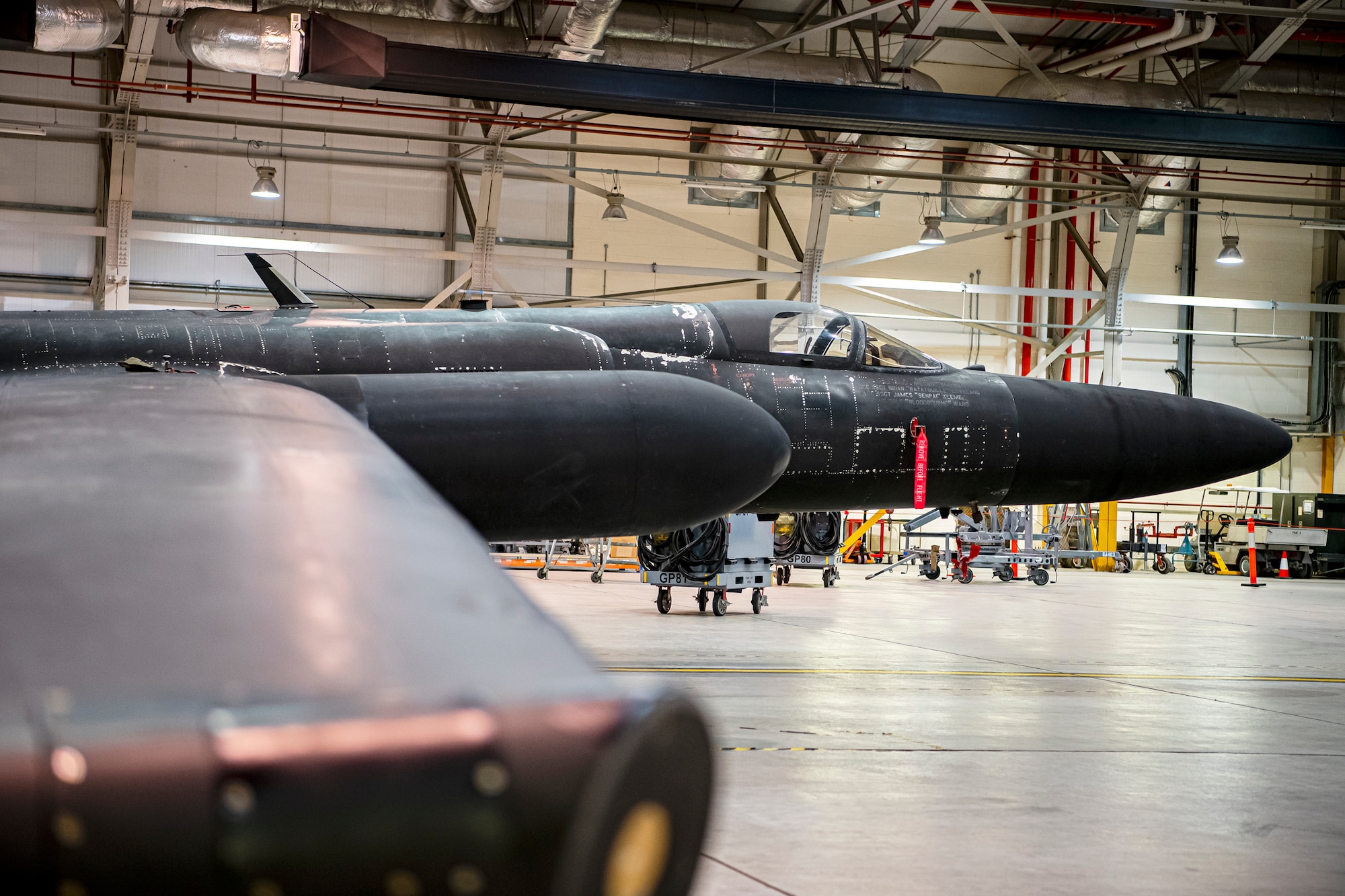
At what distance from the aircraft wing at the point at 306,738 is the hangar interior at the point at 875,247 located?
11 centimetres

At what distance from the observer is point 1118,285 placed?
98.0ft

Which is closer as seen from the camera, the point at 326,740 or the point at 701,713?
the point at 326,740

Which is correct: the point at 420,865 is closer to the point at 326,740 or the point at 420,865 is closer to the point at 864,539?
the point at 326,740

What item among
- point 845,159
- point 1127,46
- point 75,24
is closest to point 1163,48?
point 1127,46

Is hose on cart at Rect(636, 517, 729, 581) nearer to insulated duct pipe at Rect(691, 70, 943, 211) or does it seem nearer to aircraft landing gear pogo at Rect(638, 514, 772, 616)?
aircraft landing gear pogo at Rect(638, 514, 772, 616)

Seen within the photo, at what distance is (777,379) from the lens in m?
8.76

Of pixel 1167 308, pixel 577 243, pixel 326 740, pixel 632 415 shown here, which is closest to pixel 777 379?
pixel 632 415

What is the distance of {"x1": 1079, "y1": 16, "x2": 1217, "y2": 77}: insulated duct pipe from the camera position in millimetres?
24000

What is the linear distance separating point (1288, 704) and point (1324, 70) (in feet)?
78.8

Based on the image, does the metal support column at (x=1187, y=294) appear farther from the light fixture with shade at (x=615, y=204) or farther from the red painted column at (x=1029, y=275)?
the light fixture with shade at (x=615, y=204)

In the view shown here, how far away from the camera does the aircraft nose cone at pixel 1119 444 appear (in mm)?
9297

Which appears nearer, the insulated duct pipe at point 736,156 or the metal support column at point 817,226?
the insulated duct pipe at point 736,156

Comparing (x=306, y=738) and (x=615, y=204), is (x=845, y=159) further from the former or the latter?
(x=306, y=738)

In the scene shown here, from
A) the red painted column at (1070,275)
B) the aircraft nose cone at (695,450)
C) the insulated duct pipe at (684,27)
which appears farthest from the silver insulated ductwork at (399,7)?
the red painted column at (1070,275)
